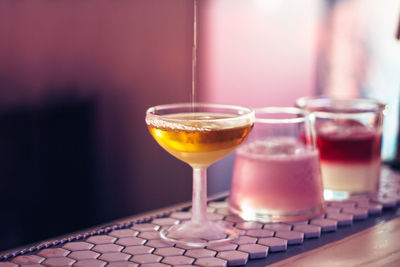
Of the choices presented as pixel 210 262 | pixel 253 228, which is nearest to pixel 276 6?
pixel 253 228

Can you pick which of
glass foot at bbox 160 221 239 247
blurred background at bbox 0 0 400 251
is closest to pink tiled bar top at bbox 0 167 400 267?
glass foot at bbox 160 221 239 247

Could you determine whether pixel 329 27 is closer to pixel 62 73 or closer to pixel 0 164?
pixel 62 73

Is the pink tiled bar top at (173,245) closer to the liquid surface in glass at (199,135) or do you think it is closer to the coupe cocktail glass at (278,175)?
the coupe cocktail glass at (278,175)

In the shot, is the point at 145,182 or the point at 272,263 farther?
the point at 145,182

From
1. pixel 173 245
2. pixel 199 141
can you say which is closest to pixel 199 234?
pixel 173 245

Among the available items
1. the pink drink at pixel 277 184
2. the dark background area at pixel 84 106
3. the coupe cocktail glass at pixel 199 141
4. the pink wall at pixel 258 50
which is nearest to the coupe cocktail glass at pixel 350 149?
the pink drink at pixel 277 184

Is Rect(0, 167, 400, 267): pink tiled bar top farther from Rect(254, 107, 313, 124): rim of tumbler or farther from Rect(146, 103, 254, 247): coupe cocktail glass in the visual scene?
Rect(254, 107, 313, 124): rim of tumbler
